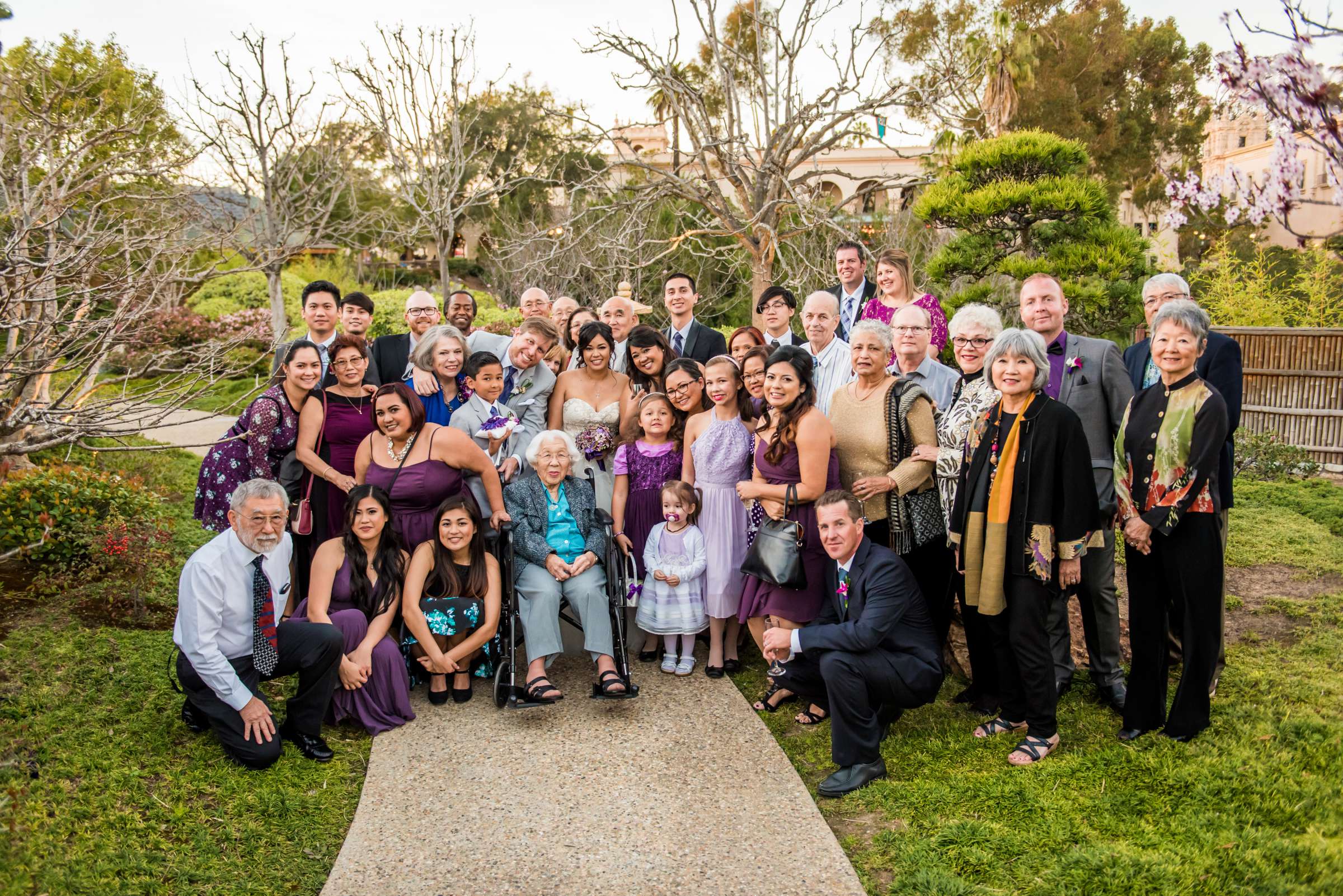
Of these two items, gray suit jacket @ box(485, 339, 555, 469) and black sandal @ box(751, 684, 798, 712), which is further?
gray suit jacket @ box(485, 339, 555, 469)

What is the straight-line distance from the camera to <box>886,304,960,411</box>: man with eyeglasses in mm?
4617

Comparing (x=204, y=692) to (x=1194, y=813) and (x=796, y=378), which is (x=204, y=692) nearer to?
(x=796, y=378)

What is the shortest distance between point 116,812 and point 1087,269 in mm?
6470

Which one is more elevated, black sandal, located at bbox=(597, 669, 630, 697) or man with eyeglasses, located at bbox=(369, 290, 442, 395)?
man with eyeglasses, located at bbox=(369, 290, 442, 395)

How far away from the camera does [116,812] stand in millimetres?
3537

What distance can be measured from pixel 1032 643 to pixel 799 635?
3.19 feet

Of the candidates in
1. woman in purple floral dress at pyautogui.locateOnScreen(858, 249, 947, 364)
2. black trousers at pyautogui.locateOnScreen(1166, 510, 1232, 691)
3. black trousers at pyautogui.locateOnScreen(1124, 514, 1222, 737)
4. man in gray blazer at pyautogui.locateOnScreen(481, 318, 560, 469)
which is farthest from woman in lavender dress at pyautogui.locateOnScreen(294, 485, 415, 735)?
black trousers at pyautogui.locateOnScreen(1166, 510, 1232, 691)

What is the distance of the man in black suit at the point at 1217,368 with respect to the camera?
416cm

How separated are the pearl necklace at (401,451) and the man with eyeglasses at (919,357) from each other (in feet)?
8.16

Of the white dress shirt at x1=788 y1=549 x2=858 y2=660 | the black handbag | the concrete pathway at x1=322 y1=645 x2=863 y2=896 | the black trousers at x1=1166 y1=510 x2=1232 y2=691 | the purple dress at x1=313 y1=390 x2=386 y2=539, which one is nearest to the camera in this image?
the concrete pathway at x1=322 y1=645 x2=863 y2=896

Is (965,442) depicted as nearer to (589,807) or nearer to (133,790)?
(589,807)

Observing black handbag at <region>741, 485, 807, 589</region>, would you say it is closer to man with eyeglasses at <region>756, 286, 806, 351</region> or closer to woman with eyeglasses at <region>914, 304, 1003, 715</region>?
woman with eyeglasses at <region>914, 304, 1003, 715</region>

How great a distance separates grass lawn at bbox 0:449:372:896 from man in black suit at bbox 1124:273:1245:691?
372 cm

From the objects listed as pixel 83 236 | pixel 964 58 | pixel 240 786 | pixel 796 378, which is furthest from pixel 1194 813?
pixel 964 58
